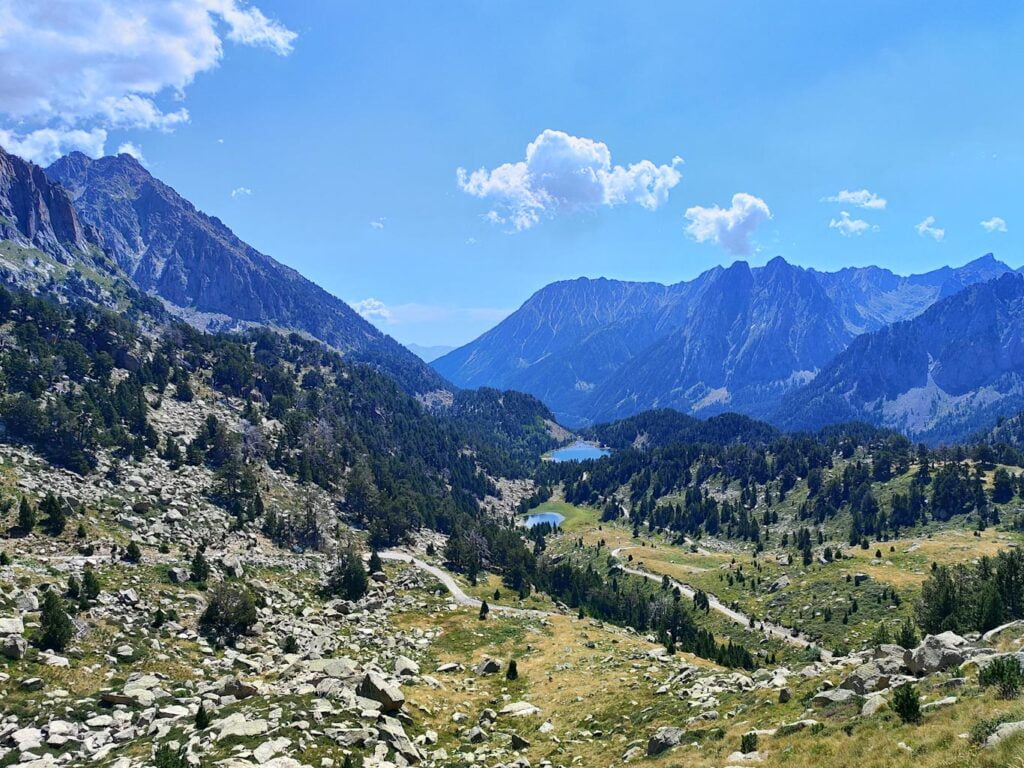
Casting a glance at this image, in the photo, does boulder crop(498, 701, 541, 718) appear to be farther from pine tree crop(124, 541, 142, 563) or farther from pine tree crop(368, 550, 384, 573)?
pine tree crop(368, 550, 384, 573)

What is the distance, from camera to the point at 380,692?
4219 centimetres

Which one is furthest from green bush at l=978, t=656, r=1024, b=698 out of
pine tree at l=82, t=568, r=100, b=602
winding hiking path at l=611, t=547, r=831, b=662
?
pine tree at l=82, t=568, r=100, b=602

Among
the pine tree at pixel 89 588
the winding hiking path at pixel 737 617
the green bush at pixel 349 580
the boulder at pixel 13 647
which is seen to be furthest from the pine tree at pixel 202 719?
the winding hiking path at pixel 737 617

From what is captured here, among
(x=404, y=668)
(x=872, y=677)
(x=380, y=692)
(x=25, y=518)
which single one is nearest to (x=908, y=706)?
(x=872, y=677)

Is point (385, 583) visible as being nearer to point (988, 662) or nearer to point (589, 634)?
point (589, 634)

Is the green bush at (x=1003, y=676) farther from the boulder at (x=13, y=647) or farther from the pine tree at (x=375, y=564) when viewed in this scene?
the pine tree at (x=375, y=564)

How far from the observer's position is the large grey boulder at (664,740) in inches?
1335

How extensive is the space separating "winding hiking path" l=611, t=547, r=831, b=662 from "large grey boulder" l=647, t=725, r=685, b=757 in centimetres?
4832

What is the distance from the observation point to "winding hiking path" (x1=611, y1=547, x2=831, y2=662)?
102 metres

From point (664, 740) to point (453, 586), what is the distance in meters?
80.2

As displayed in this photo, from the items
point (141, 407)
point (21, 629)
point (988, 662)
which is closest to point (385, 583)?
point (21, 629)

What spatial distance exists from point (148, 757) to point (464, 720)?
21.8 meters

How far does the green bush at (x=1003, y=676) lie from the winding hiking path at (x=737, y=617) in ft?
177

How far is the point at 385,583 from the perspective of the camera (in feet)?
343
